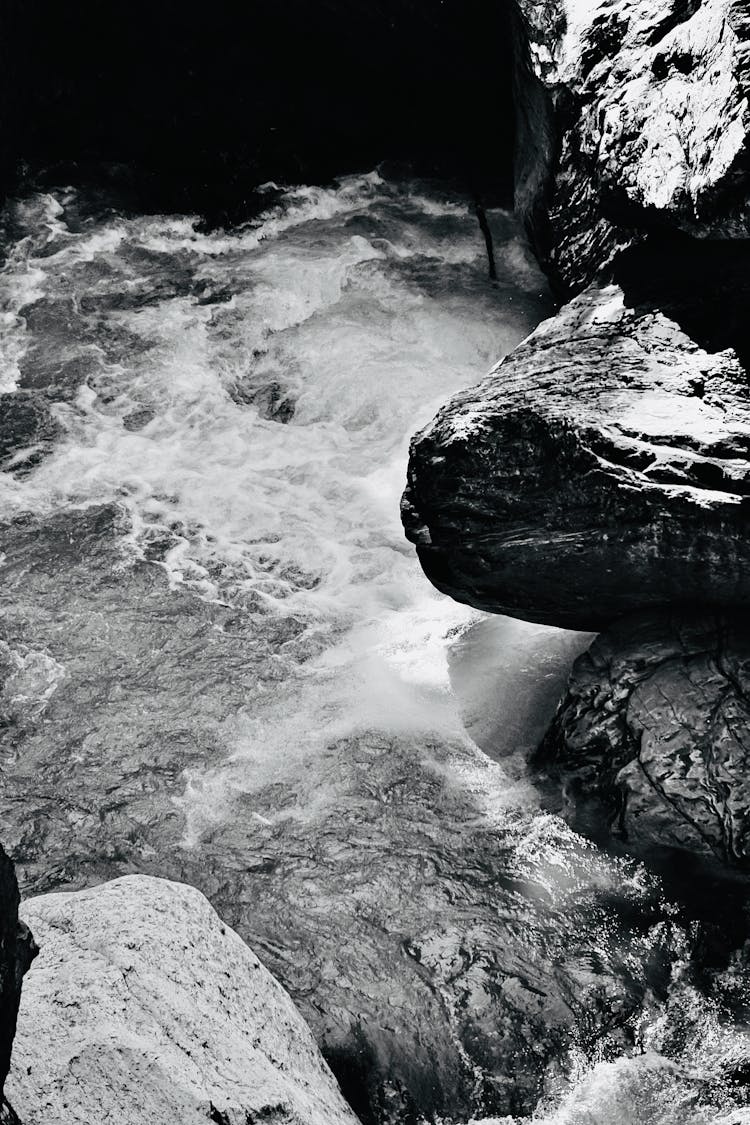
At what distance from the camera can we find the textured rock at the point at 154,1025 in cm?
285

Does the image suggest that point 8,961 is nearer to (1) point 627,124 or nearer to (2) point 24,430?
(1) point 627,124

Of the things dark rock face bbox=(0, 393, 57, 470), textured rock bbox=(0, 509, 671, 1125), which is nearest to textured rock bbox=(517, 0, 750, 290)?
textured rock bbox=(0, 509, 671, 1125)

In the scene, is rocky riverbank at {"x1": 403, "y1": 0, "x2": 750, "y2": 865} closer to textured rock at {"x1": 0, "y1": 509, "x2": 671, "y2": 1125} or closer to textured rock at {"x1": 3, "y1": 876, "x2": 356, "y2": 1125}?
textured rock at {"x1": 0, "y1": 509, "x2": 671, "y2": 1125}

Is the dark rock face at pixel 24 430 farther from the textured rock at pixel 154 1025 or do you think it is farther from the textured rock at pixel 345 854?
the textured rock at pixel 154 1025

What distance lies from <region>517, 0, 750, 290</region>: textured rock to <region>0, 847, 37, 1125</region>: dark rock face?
14.6 feet

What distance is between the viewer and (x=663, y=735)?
5.15m

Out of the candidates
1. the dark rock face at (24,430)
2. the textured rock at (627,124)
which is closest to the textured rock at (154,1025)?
the textured rock at (627,124)

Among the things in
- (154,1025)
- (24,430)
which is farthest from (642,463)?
(24,430)

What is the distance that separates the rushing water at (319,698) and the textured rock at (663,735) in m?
0.26

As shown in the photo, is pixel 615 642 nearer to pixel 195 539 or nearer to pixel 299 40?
pixel 195 539

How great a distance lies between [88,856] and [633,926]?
264cm

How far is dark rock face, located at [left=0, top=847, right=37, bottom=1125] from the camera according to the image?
215 cm

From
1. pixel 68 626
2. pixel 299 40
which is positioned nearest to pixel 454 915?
pixel 68 626

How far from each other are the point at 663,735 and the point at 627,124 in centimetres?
357
